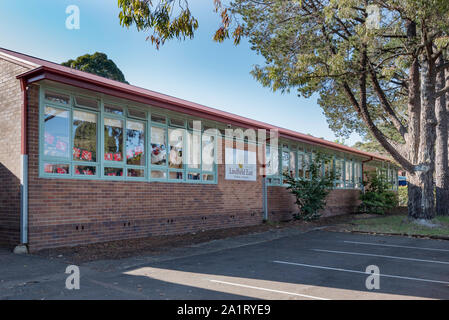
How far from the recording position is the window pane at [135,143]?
33.0 ft

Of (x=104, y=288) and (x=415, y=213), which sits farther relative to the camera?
(x=415, y=213)

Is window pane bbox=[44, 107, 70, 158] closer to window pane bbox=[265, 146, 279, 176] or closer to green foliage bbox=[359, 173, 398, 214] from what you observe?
window pane bbox=[265, 146, 279, 176]

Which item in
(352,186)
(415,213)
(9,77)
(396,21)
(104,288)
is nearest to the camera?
(104,288)

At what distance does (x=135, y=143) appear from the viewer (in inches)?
403

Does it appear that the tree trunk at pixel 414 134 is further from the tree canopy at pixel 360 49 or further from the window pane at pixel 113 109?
the window pane at pixel 113 109

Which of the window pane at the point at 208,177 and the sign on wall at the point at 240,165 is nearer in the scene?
the window pane at the point at 208,177

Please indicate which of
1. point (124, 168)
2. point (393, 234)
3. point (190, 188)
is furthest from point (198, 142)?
point (393, 234)

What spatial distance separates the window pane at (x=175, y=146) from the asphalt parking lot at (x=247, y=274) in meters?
2.77

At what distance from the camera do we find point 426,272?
6.74m

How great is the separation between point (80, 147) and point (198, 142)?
4.01m

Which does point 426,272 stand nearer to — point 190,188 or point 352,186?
point 190,188

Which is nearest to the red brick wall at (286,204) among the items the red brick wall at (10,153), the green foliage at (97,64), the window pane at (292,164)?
the window pane at (292,164)

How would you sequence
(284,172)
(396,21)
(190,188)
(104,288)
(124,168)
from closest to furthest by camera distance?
1. (104,288)
2. (124,168)
3. (190,188)
4. (396,21)
5. (284,172)

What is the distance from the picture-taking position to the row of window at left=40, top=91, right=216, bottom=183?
28.3 feet
